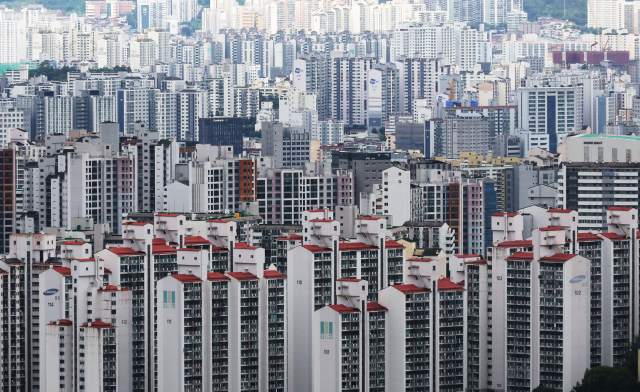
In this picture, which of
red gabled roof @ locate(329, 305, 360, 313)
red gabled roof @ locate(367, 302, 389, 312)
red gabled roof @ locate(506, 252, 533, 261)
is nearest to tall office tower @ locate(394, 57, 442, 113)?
red gabled roof @ locate(506, 252, 533, 261)

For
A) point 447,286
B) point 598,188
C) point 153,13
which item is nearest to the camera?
point 447,286

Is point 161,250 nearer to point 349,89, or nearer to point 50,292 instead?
point 50,292

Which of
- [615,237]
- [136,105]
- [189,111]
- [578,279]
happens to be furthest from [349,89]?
[578,279]

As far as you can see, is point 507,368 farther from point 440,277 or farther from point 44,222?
point 44,222

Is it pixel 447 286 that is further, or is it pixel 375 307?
pixel 447 286

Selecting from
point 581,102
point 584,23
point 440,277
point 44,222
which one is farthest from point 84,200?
point 584,23

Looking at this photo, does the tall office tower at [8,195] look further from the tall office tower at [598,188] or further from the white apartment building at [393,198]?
the tall office tower at [598,188]

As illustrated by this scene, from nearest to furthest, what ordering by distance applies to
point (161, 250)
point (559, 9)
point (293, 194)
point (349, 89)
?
point (161, 250), point (293, 194), point (349, 89), point (559, 9)
